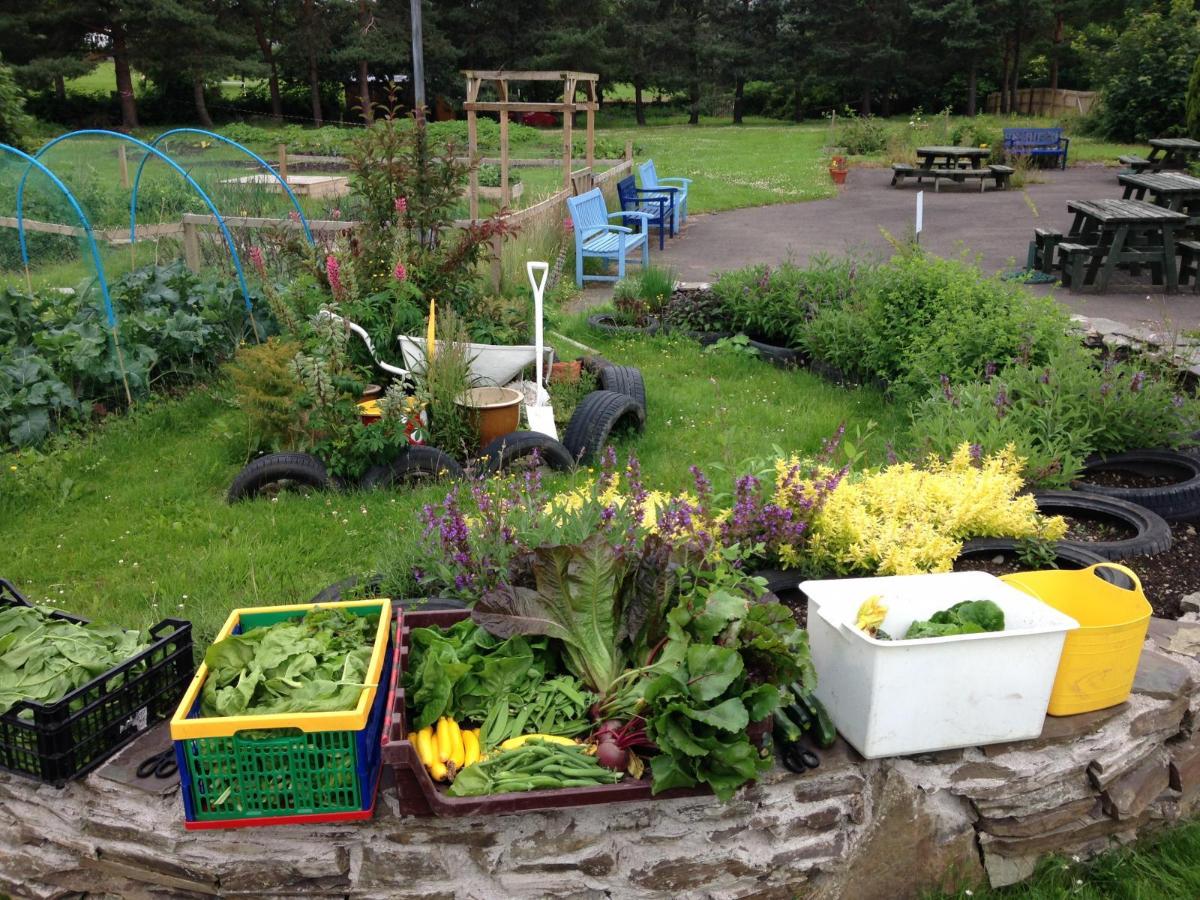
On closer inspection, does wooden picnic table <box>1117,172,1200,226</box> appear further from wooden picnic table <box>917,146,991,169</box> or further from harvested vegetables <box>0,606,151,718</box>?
harvested vegetables <box>0,606,151,718</box>

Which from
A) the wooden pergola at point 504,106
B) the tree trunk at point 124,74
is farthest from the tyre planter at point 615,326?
the tree trunk at point 124,74

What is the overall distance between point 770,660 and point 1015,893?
116cm

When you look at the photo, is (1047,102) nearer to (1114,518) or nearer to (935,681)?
(1114,518)

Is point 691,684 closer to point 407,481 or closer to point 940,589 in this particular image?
point 940,589

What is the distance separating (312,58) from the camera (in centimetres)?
3662

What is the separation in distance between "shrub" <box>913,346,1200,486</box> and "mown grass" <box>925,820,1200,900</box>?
1905 millimetres

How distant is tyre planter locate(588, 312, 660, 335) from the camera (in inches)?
340

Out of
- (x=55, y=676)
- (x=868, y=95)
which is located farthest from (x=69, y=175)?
(x=868, y=95)

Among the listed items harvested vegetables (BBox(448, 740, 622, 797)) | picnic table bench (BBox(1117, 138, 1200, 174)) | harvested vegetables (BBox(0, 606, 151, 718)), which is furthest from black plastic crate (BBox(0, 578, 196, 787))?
picnic table bench (BBox(1117, 138, 1200, 174))

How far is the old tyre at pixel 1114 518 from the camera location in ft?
13.5

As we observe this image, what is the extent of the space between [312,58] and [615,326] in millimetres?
32470

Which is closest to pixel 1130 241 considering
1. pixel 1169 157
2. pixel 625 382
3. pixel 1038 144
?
pixel 625 382

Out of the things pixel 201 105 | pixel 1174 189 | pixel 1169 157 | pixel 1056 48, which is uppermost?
pixel 1056 48

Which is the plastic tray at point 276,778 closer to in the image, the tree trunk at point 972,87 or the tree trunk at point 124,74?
the tree trunk at point 124,74
